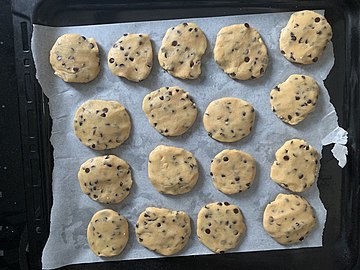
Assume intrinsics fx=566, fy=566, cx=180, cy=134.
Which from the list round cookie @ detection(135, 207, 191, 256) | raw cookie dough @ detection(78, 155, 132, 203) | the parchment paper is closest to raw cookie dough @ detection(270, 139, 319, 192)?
the parchment paper

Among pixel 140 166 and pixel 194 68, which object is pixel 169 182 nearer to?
pixel 140 166

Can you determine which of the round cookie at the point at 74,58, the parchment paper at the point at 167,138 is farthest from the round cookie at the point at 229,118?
the round cookie at the point at 74,58

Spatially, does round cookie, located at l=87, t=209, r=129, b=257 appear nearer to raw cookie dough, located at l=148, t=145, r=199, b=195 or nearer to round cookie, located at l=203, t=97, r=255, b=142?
raw cookie dough, located at l=148, t=145, r=199, b=195

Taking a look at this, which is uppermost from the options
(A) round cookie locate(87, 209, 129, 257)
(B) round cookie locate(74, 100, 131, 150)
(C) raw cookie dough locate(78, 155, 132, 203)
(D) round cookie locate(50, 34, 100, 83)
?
(D) round cookie locate(50, 34, 100, 83)

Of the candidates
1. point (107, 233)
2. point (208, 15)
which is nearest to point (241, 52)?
point (208, 15)

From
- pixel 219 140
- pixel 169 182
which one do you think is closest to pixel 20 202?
pixel 169 182

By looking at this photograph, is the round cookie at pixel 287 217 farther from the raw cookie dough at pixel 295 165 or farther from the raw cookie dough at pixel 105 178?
the raw cookie dough at pixel 105 178

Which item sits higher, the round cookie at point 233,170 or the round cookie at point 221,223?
the round cookie at point 233,170
